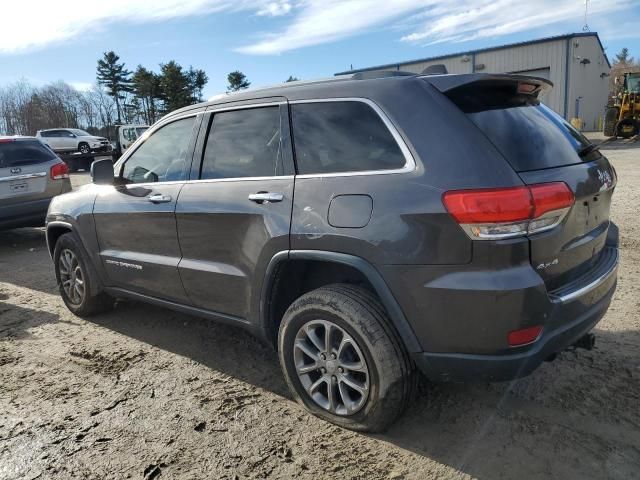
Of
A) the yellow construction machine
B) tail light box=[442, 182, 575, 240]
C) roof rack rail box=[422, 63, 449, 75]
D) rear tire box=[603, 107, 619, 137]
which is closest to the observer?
tail light box=[442, 182, 575, 240]

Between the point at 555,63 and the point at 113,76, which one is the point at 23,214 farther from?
the point at 113,76

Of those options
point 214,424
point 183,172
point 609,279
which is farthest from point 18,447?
point 609,279

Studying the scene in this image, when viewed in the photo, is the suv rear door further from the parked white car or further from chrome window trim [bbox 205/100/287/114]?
the parked white car

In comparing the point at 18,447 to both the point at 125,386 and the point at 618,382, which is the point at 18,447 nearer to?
the point at 125,386

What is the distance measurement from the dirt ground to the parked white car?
91.5 feet

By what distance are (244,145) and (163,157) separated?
2.96 feet

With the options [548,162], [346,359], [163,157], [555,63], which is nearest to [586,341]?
[548,162]

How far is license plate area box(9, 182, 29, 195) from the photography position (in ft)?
25.7

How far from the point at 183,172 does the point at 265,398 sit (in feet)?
5.30

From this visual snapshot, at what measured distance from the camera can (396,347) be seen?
8.53 ft

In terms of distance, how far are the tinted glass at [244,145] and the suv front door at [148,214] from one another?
0.72ft

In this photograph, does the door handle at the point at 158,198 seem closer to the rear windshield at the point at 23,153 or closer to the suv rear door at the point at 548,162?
the suv rear door at the point at 548,162

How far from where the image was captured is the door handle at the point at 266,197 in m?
2.93

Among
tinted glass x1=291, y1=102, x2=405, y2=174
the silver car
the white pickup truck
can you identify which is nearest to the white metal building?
the white pickup truck
